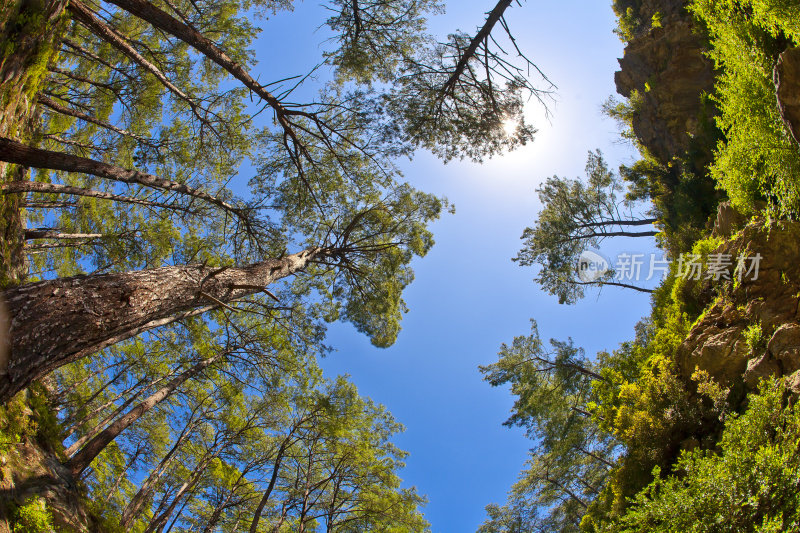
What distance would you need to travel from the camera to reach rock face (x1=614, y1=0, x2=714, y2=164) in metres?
11.1

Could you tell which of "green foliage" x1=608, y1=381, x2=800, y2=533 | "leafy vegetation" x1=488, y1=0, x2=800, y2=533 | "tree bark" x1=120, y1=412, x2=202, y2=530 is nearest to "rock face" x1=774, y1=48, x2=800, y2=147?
"leafy vegetation" x1=488, y1=0, x2=800, y2=533

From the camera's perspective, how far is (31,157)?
359 cm

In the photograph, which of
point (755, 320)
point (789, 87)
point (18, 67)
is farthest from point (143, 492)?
point (789, 87)

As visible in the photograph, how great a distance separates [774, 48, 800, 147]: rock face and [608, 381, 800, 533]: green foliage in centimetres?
318

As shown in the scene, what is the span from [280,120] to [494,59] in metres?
3.87

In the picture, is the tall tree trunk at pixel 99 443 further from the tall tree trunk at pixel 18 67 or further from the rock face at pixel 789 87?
the rock face at pixel 789 87

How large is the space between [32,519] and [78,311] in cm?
197

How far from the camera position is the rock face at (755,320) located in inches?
195

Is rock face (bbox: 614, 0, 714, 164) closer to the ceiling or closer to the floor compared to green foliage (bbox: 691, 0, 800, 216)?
closer to the ceiling

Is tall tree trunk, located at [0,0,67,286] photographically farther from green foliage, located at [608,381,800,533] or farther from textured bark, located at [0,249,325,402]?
green foliage, located at [608,381,800,533]

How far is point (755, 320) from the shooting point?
560 centimetres

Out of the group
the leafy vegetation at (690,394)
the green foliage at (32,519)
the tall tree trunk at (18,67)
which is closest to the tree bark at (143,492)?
the green foliage at (32,519)

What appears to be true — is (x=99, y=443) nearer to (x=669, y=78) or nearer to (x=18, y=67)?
(x=18, y=67)

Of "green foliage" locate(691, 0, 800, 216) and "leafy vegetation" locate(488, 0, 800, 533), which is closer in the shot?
"leafy vegetation" locate(488, 0, 800, 533)
